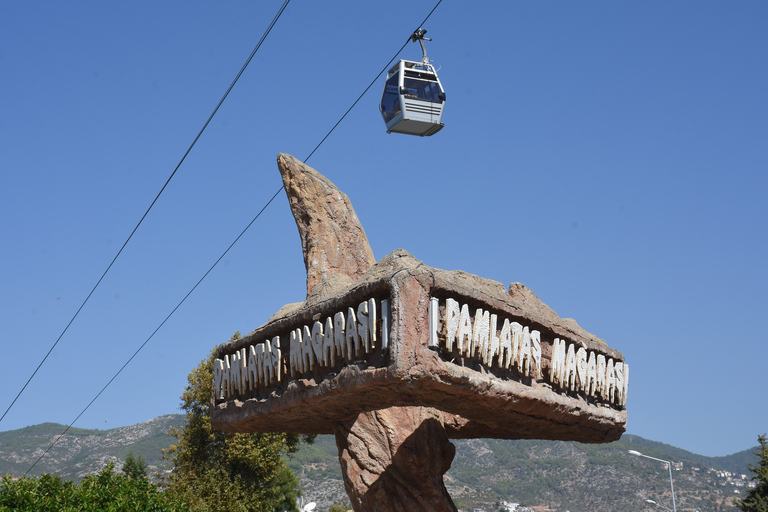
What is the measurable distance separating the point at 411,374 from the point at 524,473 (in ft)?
349

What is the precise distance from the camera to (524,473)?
108 metres

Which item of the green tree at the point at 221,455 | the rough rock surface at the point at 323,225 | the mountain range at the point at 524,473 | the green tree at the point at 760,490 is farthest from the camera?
the mountain range at the point at 524,473

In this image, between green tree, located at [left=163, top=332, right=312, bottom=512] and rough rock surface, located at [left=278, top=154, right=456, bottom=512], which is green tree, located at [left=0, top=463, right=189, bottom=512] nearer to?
rough rock surface, located at [left=278, top=154, right=456, bottom=512]

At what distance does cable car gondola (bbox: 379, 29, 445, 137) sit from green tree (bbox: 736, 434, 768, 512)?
20972mm

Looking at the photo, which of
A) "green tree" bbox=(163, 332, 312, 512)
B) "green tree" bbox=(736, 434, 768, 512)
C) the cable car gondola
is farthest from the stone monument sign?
"green tree" bbox=(736, 434, 768, 512)

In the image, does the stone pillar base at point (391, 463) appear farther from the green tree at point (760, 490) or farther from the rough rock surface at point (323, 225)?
the green tree at point (760, 490)

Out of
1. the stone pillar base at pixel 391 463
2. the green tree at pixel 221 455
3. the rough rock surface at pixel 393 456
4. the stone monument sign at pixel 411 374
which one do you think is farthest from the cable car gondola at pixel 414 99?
the green tree at pixel 221 455

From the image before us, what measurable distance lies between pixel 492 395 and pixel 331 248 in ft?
16.9

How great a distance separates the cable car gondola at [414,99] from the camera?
41.9 feet

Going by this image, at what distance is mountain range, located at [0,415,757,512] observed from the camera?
90562mm

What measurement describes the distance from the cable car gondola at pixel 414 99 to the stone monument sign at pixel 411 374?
108 inches

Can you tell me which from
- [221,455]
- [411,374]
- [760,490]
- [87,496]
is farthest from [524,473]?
[411,374]

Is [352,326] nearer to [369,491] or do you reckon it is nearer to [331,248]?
[369,491]

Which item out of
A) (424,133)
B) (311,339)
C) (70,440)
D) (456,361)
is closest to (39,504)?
(311,339)
